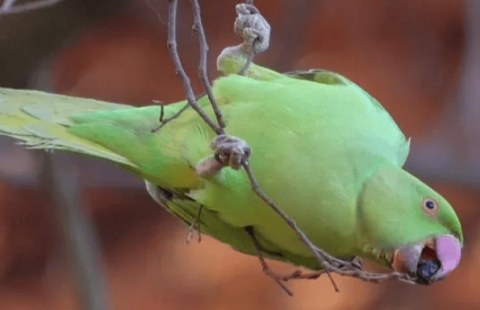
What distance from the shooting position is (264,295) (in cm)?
267

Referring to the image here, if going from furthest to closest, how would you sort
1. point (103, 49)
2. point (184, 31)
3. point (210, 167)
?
1. point (103, 49)
2. point (184, 31)
3. point (210, 167)

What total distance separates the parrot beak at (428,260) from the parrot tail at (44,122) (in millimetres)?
368

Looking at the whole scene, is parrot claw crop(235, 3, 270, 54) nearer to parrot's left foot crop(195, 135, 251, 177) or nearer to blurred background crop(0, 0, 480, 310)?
parrot's left foot crop(195, 135, 251, 177)

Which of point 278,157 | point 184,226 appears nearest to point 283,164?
point 278,157

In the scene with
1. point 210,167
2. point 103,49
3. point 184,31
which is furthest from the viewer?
point 103,49

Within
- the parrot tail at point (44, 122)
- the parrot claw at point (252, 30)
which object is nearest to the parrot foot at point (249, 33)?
the parrot claw at point (252, 30)

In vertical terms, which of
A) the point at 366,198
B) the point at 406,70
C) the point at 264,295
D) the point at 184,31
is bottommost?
the point at 264,295

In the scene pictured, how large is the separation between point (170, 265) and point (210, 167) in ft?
5.65

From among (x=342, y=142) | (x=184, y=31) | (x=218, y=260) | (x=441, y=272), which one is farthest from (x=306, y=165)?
(x=218, y=260)

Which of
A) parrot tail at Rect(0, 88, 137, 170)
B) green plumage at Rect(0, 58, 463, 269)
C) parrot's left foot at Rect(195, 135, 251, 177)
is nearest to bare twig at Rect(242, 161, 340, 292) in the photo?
parrot's left foot at Rect(195, 135, 251, 177)

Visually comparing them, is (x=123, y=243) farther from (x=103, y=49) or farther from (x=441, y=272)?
(x=441, y=272)

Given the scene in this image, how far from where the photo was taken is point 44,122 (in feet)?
3.51

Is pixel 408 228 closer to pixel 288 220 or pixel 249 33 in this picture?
pixel 288 220

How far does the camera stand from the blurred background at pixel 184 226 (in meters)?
2.56
